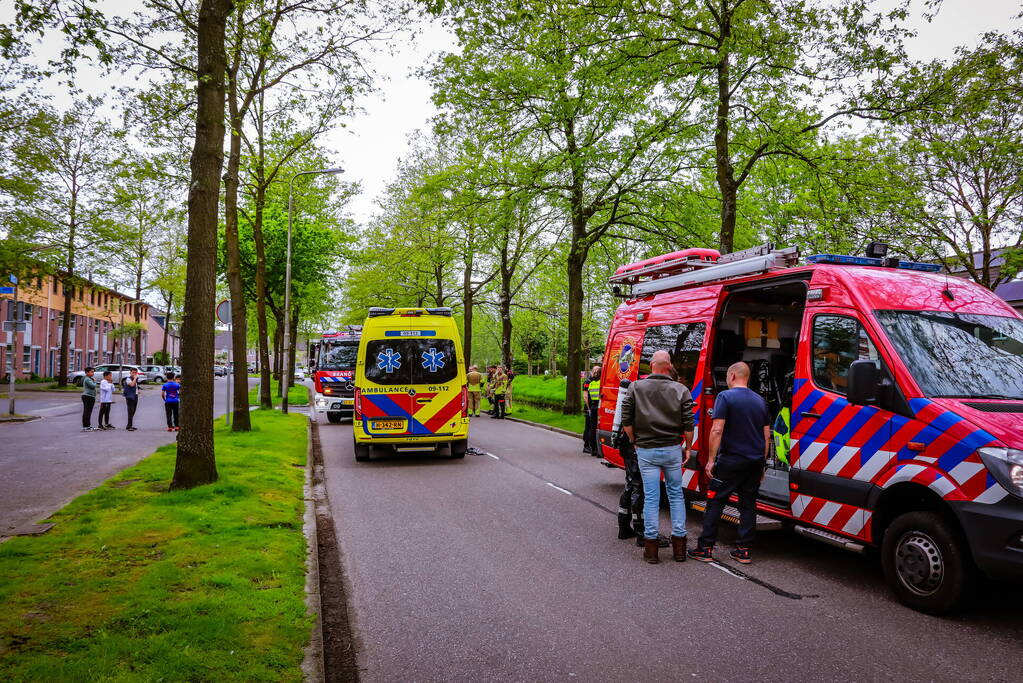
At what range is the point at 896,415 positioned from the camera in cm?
553

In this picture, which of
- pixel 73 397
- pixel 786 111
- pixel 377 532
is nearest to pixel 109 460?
pixel 377 532

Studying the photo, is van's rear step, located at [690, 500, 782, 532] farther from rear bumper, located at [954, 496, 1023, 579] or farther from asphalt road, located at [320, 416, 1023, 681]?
rear bumper, located at [954, 496, 1023, 579]

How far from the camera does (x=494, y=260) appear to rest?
33.5 meters

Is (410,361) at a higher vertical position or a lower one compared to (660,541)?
higher

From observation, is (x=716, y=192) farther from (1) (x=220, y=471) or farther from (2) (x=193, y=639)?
(2) (x=193, y=639)

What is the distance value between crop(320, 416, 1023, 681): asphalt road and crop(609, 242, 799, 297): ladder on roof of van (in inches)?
110

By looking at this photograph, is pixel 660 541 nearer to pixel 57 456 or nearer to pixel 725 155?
A: pixel 725 155

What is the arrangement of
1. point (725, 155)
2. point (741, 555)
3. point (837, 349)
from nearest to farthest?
1. point (837, 349)
2. point (741, 555)
3. point (725, 155)

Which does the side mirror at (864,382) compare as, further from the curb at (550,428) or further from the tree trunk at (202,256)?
the curb at (550,428)

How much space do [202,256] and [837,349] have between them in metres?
7.51

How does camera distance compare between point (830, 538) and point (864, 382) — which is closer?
point (864, 382)

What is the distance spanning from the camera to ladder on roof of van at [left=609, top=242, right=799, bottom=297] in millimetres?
7184

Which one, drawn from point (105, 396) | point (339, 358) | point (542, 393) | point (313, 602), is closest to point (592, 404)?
point (313, 602)

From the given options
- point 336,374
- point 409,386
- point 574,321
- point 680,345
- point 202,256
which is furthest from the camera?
point 336,374
